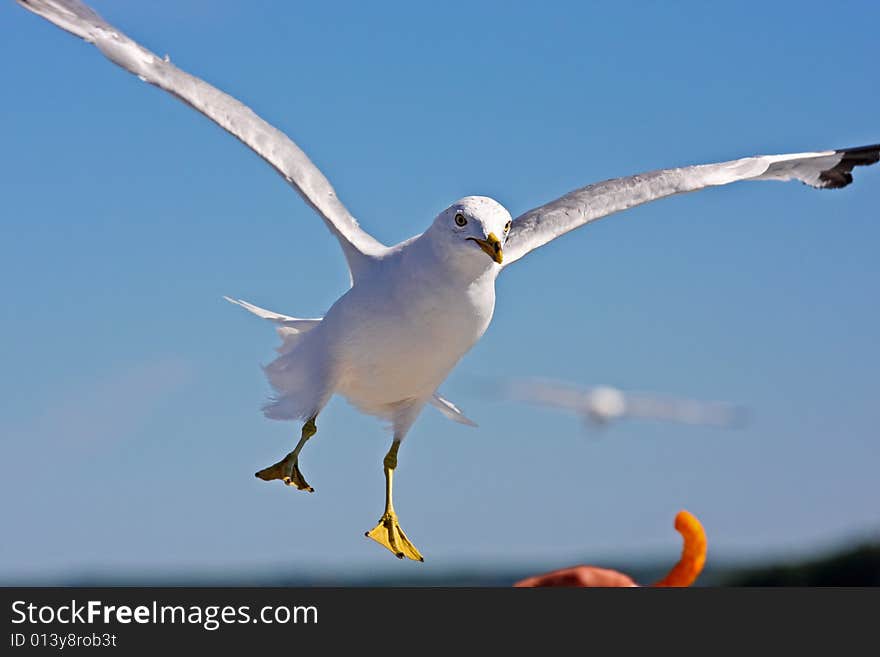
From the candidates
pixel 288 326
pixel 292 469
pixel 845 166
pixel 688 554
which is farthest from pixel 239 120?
pixel 845 166

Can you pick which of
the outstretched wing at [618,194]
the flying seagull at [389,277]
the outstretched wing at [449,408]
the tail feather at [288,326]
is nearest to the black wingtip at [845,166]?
the outstretched wing at [618,194]

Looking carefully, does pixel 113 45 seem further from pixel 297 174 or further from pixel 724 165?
pixel 724 165

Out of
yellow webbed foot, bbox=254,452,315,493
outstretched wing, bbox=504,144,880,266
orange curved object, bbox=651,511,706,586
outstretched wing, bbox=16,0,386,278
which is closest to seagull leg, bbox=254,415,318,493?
yellow webbed foot, bbox=254,452,315,493

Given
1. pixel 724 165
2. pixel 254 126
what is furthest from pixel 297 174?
pixel 724 165

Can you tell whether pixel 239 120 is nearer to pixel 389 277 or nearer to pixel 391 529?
pixel 389 277

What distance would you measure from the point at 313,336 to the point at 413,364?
3.93 ft

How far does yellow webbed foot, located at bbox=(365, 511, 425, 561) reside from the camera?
31.1 ft

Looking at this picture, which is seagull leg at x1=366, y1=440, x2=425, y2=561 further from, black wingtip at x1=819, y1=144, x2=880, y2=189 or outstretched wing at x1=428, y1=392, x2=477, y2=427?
black wingtip at x1=819, y1=144, x2=880, y2=189

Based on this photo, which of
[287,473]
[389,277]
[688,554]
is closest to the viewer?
[688,554]

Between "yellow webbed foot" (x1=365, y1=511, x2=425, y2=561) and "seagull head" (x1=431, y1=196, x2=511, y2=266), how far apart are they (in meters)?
2.71

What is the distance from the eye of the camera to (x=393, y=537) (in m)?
9.66

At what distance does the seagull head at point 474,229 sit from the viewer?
7.44 meters

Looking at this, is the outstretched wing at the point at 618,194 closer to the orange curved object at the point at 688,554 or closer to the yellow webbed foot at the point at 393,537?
the yellow webbed foot at the point at 393,537

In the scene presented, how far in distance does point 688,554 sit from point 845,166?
6.65 meters
